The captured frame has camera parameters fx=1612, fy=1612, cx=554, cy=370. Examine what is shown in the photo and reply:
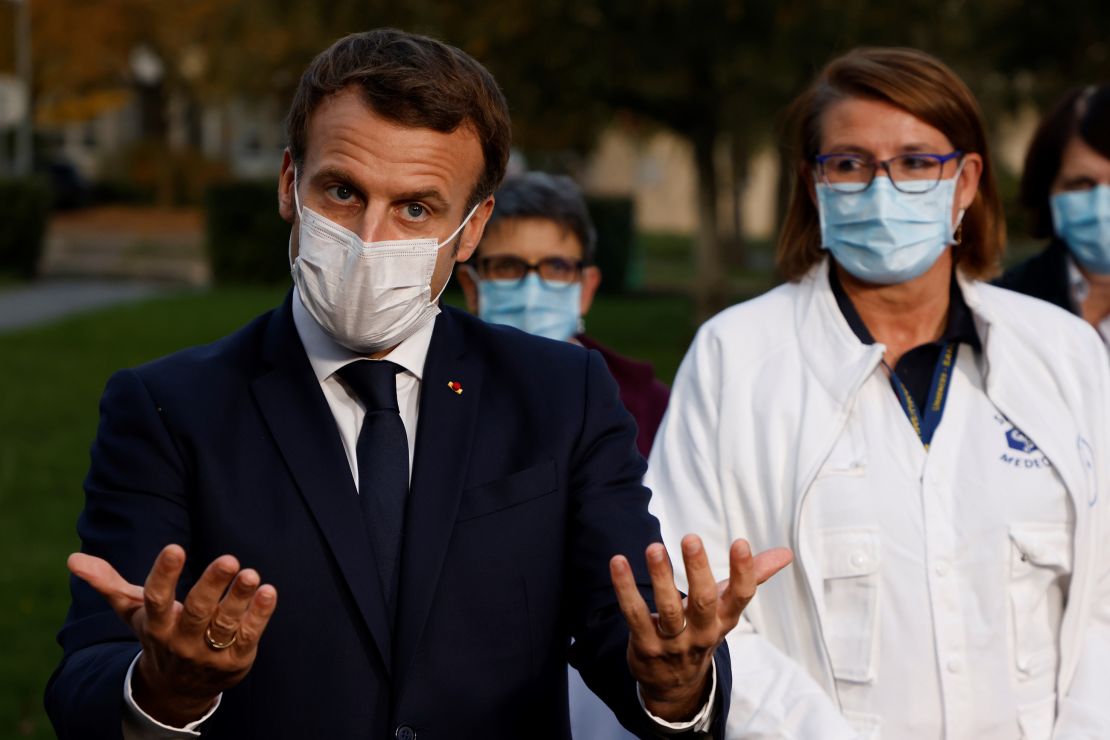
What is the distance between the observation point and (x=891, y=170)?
12.9 feet

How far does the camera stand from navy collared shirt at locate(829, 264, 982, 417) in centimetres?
379

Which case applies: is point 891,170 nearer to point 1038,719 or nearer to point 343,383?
point 1038,719

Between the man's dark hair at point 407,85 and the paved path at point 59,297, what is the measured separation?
699 inches

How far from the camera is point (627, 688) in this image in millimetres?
2643

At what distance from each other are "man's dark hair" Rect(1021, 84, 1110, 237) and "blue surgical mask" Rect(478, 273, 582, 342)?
1.45 m

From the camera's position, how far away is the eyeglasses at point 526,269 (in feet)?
16.0

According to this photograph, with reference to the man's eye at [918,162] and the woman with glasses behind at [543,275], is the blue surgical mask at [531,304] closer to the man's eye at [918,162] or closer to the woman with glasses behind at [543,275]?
the woman with glasses behind at [543,275]

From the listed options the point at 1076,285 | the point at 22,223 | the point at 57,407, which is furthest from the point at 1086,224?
the point at 22,223

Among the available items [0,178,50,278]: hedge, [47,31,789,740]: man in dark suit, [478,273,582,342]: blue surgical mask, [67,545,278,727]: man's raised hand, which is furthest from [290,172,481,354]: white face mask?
[0,178,50,278]: hedge

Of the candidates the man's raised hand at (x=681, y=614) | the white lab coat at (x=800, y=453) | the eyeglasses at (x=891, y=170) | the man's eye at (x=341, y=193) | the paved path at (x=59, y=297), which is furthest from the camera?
the paved path at (x=59, y=297)

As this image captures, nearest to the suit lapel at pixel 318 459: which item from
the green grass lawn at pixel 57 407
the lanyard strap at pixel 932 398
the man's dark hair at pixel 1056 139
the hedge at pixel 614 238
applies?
the lanyard strap at pixel 932 398

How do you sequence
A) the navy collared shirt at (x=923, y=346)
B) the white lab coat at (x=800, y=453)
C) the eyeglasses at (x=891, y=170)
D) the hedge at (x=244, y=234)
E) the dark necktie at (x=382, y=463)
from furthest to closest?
1. the hedge at (x=244, y=234)
2. the eyeglasses at (x=891, y=170)
3. the navy collared shirt at (x=923, y=346)
4. the white lab coat at (x=800, y=453)
5. the dark necktie at (x=382, y=463)

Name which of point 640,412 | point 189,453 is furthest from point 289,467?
point 640,412

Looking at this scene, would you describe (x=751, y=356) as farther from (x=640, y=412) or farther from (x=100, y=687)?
(x=100, y=687)
